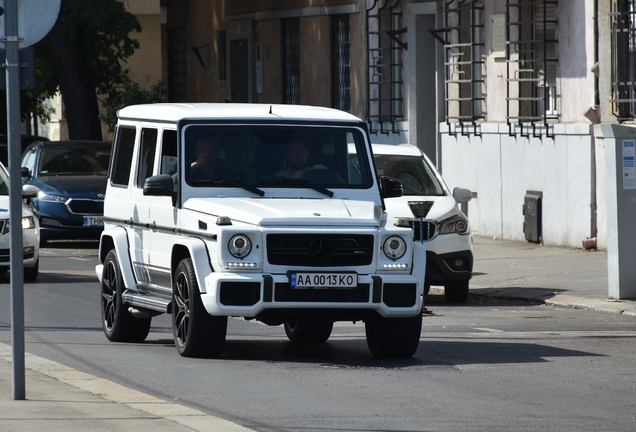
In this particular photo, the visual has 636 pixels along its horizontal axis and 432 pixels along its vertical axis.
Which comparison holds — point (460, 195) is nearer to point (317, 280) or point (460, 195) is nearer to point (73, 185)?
point (317, 280)

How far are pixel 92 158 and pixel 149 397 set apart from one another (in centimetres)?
1551

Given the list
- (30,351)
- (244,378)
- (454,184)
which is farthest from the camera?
(454,184)

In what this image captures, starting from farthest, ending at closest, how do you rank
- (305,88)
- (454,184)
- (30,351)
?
(305,88) → (454,184) → (30,351)

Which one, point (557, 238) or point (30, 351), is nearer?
point (30, 351)

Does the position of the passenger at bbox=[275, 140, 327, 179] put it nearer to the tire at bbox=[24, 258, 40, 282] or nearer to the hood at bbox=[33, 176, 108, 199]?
the tire at bbox=[24, 258, 40, 282]

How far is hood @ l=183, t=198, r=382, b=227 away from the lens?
10.0 meters

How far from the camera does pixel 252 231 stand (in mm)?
9930

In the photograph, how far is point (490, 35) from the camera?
23.5 meters

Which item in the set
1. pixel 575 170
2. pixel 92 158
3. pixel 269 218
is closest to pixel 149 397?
pixel 269 218

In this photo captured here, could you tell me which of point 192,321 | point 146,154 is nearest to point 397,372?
point 192,321

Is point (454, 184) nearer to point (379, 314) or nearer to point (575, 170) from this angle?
point (575, 170)

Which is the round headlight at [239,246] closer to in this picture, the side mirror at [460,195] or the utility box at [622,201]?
the side mirror at [460,195]

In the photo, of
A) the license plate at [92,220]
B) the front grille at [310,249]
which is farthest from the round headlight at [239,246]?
the license plate at [92,220]

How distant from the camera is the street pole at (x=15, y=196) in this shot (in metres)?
8.03
